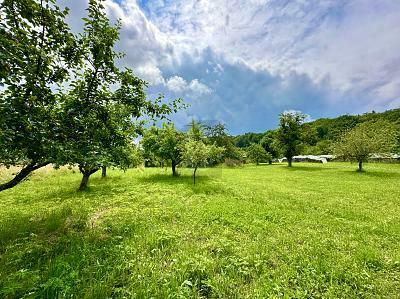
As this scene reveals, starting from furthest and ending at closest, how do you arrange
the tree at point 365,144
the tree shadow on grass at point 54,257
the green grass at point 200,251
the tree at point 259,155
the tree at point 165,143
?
the tree at point 259,155, the tree at point 365,144, the tree at point 165,143, the green grass at point 200,251, the tree shadow on grass at point 54,257

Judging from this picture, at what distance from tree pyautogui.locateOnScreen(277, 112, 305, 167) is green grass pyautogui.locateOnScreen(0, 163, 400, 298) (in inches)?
1568

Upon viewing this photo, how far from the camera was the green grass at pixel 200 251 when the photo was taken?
17.2ft

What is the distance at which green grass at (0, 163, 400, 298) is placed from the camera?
5.23 m

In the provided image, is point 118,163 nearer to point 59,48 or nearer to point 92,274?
point 92,274

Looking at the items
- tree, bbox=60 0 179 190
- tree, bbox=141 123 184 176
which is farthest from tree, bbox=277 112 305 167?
tree, bbox=60 0 179 190

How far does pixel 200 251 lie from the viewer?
7145 millimetres

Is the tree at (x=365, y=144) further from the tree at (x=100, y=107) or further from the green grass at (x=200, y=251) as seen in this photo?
the tree at (x=100, y=107)

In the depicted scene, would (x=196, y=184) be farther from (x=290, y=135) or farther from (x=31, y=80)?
(x=290, y=135)

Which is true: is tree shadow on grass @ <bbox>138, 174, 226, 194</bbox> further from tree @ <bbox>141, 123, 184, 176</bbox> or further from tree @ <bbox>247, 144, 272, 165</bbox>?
tree @ <bbox>247, 144, 272, 165</bbox>

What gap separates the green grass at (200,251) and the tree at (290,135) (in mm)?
39834

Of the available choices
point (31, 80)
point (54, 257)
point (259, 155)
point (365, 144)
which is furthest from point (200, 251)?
point (259, 155)

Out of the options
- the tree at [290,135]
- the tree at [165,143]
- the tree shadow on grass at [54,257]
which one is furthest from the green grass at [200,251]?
the tree at [290,135]

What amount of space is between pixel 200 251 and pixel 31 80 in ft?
25.5

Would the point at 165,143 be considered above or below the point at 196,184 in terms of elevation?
above
